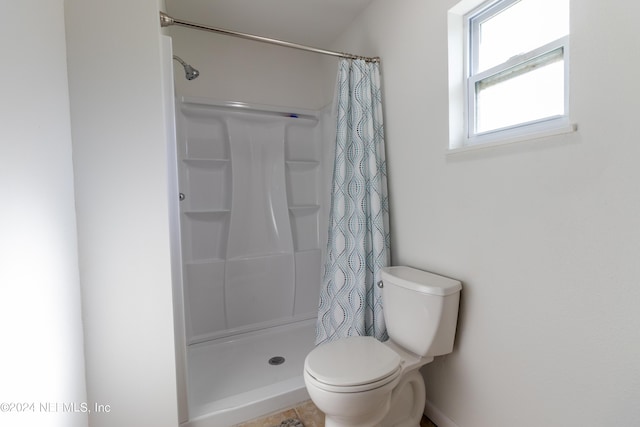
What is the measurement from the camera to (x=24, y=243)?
2.52 ft

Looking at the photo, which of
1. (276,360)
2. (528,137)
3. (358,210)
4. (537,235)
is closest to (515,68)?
(528,137)

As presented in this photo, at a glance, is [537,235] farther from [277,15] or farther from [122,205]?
[277,15]

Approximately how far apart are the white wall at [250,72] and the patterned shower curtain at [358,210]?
0.78 meters

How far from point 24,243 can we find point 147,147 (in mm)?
576

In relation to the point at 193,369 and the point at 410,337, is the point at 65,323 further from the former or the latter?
the point at 410,337

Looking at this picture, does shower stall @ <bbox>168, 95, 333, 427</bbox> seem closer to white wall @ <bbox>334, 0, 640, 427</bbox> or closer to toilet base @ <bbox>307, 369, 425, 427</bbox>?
toilet base @ <bbox>307, 369, 425, 427</bbox>

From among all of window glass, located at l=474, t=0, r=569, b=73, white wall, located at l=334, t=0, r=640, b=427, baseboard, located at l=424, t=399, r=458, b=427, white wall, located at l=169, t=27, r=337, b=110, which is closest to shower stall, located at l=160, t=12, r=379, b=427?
white wall, located at l=169, t=27, r=337, b=110

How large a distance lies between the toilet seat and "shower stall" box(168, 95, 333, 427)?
2.26 feet

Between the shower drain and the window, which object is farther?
the shower drain

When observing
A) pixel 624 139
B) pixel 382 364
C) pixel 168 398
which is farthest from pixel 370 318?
pixel 624 139

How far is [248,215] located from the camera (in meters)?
2.36

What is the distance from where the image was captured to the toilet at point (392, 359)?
1.11 metres

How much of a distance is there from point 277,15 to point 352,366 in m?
2.10

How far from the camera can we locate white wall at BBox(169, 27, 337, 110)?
2160mm
